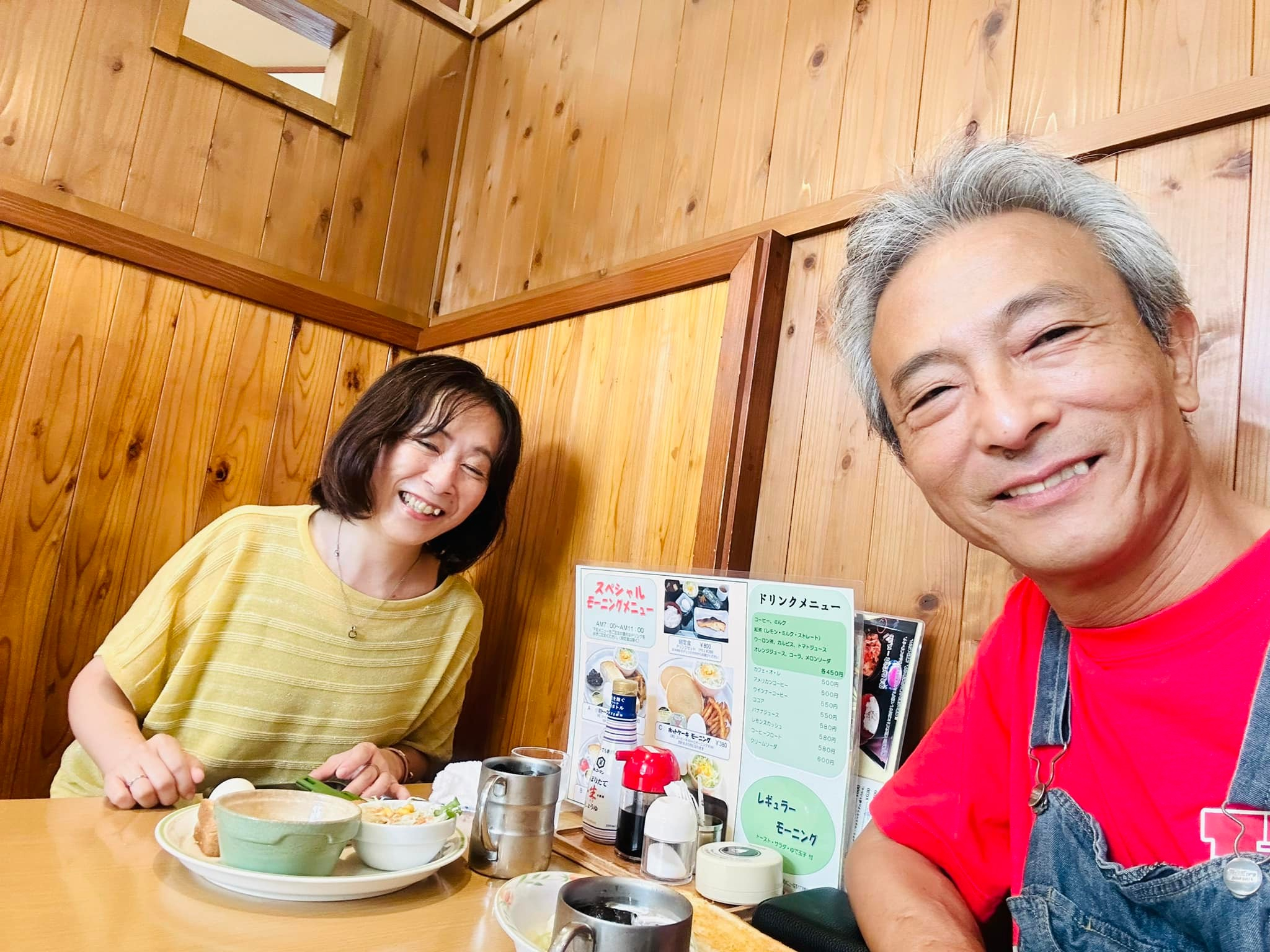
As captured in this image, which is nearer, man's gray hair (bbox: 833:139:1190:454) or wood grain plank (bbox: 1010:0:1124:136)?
man's gray hair (bbox: 833:139:1190:454)

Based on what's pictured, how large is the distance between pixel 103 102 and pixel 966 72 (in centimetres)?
205

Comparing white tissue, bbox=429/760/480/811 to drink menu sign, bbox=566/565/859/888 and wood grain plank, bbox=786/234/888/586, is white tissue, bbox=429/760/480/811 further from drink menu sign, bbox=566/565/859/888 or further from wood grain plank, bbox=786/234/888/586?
wood grain plank, bbox=786/234/888/586

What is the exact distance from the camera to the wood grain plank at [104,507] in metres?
2.01

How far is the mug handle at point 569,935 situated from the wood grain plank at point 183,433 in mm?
1884

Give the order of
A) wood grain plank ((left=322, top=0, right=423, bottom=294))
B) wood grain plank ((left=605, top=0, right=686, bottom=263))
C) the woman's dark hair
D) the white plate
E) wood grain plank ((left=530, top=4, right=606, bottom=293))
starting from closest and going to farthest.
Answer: the white plate → the woman's dark hair → wood grain plank ((left=605, top=0, right=686, bottom=263)) → wood grain plank ((left=530, top=4, right=606, bottom=293)) → wood grain plank ((left=322, top=0, right=423, bottom=294))

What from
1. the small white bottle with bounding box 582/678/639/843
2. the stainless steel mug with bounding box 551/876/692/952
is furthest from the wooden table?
the small white bottle with bounding box 582/678/639/843

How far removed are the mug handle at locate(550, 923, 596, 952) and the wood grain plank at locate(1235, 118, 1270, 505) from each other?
3.19ft

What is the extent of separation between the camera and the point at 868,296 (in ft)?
3.65

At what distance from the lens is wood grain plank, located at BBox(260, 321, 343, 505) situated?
2377mm

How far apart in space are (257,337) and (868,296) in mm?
1831

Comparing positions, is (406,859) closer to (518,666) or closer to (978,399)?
(978,399)

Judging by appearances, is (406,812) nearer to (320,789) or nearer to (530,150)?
(320,789)

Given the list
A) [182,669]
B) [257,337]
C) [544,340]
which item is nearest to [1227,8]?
[544,340]

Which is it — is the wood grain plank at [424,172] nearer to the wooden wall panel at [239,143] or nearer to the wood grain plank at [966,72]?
the wooden wall panel at [239,143]
